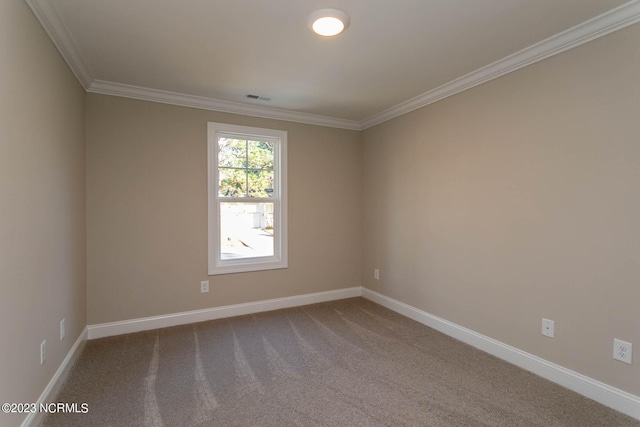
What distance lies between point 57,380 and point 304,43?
2.95 m

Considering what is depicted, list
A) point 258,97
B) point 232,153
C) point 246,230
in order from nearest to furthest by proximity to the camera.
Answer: point 258,97
point 232,153
point 246,230

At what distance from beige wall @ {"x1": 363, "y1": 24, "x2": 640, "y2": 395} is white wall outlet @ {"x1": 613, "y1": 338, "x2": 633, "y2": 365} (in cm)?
3

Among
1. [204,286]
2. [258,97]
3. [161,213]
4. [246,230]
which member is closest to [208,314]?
[204,286]

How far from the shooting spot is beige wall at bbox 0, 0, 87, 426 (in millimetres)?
1518

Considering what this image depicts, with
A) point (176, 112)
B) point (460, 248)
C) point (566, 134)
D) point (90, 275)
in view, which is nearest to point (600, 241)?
point (566, 134)

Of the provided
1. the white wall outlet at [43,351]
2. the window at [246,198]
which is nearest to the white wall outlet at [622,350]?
the window at [246,198]

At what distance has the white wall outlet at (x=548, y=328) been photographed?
7.59ft

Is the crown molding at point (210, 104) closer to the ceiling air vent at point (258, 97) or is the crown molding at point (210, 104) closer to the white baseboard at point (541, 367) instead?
the ceiling air vent at point (258, 97)

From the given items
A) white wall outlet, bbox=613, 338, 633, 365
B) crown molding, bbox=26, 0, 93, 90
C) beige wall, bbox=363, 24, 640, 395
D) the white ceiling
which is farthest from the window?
white wall outlet, bbox=613, 338, 633, 365

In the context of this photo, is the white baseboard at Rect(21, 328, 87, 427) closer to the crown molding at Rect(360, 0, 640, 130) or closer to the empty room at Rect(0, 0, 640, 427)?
the empty room at Rect(0, 0, 640, 427)

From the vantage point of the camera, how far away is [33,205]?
184 centimetres

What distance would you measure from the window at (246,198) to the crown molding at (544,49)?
1.78 m

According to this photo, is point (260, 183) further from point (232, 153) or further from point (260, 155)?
point (232, 153)

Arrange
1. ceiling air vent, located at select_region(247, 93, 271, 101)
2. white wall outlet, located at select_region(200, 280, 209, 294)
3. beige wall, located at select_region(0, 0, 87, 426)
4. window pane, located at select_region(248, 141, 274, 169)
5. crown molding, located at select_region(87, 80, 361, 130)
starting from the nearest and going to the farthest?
beige wall, located at select_region(0, 0, 87, 426) → crown molding, located at select_region(87, 80, 361, 130) → ceiling air vent, located at select_region(247, 93, 271, 101) → white wall outlet, located at select_region(200, 280, 209, 294) → window pane, located at select_region(248, 141, 274, 169)
